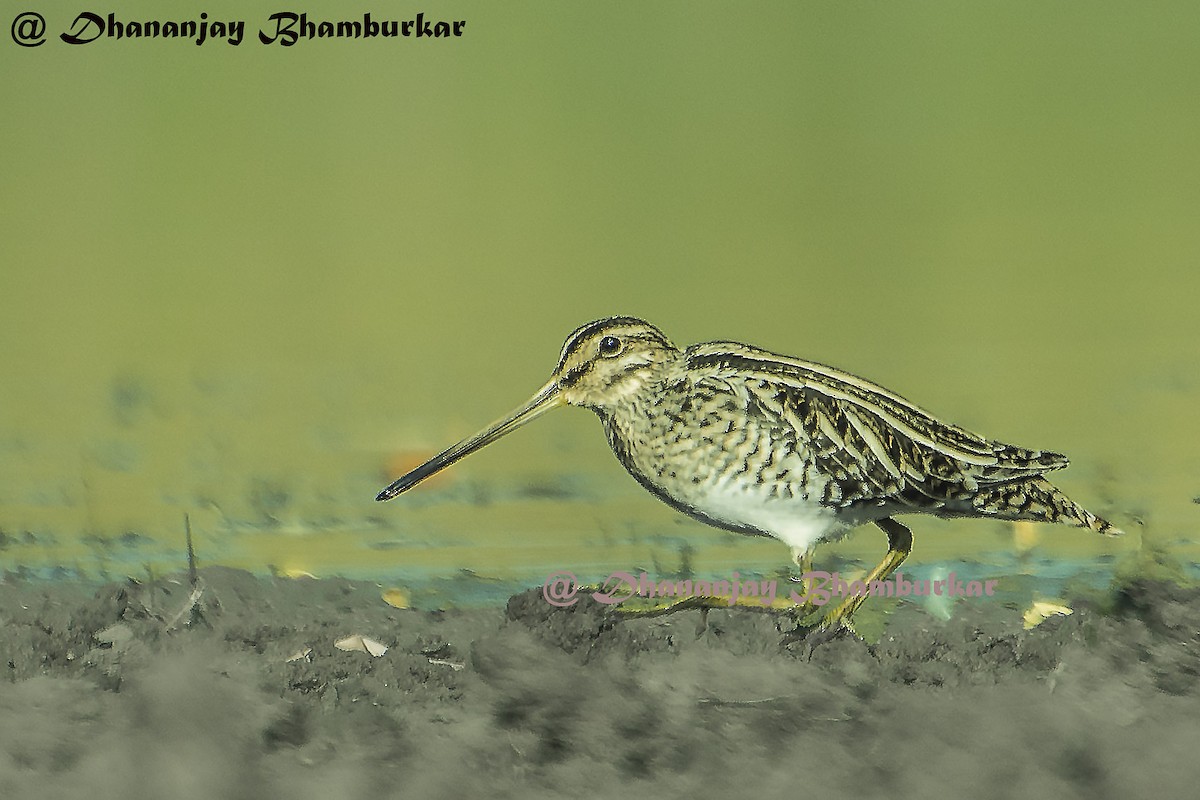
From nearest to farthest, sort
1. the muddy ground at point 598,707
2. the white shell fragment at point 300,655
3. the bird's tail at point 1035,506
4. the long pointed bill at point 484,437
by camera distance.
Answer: the muddy ground at point 598,707, the white shell fragment at point 300,655, the bird's tail at point 1035,506, the long pointed bill at point 484,437

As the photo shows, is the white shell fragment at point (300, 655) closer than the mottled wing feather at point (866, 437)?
Yes

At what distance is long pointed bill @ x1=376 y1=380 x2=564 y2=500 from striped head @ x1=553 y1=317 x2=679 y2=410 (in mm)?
45

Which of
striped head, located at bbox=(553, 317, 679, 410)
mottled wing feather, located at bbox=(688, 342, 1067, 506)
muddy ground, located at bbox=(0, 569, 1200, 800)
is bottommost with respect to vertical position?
muddy ground, located at bbox=(0, 569, 1200, 800)

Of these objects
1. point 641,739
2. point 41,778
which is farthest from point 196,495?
point 641,739

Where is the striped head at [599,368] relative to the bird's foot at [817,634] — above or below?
above

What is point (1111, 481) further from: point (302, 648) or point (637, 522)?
point (302, 648)

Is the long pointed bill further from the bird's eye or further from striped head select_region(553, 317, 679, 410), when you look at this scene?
the bird's eye

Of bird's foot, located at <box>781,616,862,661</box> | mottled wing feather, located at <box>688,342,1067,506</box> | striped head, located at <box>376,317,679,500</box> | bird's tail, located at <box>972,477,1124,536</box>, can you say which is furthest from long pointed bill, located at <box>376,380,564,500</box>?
bird's tail, located at <box>972,477,1124,536</box>

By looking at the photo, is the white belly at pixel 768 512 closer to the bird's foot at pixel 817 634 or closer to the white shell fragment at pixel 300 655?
the bird's foot at pixel 817 634

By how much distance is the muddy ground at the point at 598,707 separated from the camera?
2.43 m

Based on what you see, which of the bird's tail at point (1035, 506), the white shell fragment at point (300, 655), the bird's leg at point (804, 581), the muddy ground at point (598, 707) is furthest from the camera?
the bird's tail at point (1035, 506)

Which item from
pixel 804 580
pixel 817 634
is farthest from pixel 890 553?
pixel 817 634

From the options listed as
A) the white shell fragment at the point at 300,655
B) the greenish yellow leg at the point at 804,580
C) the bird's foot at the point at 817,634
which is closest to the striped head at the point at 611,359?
the greenish yellow leg at the point at 804,580

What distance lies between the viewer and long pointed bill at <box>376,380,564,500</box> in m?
3.38
